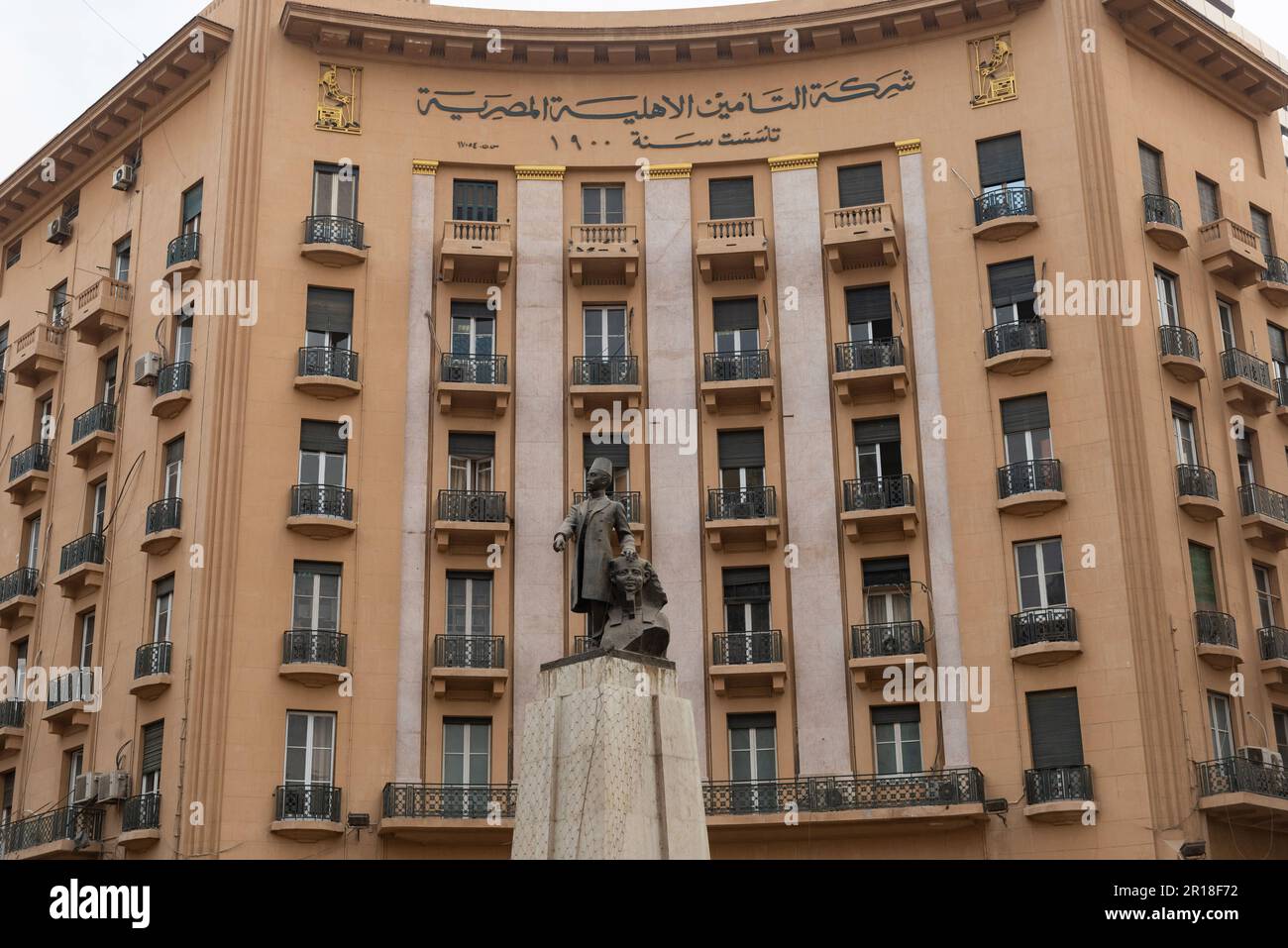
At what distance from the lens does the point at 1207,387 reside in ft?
115

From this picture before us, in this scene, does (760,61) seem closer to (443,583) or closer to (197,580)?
(443,583)

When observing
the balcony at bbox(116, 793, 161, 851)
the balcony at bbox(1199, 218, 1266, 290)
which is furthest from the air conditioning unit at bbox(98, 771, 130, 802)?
the balcony at bbox(1199, 218, 1266, 290)

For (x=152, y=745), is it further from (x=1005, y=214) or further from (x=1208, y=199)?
(x=1208, y=199)

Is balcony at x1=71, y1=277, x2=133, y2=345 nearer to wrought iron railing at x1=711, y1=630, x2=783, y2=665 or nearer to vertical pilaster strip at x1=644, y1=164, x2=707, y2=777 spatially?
vertical pilaster strip at x1=644, y1=164, x2=707, y2=777

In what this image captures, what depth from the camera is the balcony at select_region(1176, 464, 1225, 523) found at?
3303 centimetres

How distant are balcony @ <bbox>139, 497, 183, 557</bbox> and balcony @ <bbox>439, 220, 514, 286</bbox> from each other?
7791 mm

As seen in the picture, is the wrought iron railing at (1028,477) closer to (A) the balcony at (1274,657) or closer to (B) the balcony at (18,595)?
(A) the balcony at (1274,657)

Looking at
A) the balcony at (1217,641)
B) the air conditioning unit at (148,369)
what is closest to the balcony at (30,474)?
the air conditioning unit at (148,369)

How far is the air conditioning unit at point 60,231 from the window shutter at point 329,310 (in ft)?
32.4

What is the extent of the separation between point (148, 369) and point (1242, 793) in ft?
80.2

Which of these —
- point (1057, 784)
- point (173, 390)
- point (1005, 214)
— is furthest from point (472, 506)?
point (1057, 784)

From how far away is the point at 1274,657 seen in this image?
33.4 metres
